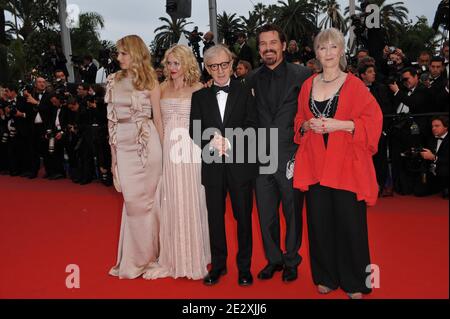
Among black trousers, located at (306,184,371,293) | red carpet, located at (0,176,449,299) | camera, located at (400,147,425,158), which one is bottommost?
red carpet, located at (0,176,449,299)

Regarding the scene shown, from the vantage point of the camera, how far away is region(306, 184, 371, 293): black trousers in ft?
10.1

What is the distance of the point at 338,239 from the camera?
315cm

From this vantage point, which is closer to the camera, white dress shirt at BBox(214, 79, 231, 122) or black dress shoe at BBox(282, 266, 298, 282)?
white dress shirt at BBox(214, 79, 231, 122)

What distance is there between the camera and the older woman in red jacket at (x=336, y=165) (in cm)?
295

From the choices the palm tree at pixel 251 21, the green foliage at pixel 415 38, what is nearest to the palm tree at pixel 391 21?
the green foliage at pixel 415 38

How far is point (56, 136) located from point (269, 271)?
671 cm

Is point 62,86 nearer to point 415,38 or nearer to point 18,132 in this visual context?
point 18,132

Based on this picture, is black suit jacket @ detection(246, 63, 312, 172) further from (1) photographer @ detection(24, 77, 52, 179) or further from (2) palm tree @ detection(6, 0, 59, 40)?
(2) palm tree @ detection(6, 0, 59, 40)

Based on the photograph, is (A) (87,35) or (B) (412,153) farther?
(A) (87,35)

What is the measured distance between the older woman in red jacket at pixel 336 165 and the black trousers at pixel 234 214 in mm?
410

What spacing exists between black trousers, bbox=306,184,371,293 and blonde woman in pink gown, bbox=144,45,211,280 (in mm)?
889

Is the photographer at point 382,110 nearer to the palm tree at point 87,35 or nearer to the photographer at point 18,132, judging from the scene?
the photographer at point 18,132
